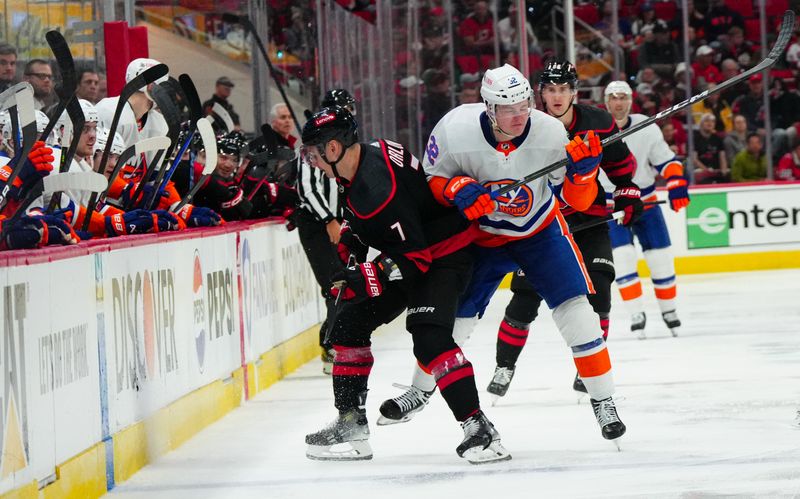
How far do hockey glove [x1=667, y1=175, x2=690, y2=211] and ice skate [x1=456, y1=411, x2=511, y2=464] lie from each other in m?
3.63

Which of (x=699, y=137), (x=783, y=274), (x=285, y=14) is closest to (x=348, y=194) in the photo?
(x=285, y=14)

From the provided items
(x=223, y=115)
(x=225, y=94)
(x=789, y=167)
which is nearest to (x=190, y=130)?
(x=223, y=115)

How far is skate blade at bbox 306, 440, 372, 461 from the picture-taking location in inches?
175

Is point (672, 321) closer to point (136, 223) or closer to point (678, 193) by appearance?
point (678, 193)

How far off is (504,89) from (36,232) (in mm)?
1453

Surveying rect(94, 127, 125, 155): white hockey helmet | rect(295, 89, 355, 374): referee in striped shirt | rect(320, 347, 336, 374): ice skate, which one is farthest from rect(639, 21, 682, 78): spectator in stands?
rect(94, 127, 125, 155): white hockey helmet

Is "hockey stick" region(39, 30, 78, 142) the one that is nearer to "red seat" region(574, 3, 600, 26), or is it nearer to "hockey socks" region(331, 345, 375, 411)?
"hockey socks" region(331, 345, 375, 411)

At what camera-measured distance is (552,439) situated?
15.3ft

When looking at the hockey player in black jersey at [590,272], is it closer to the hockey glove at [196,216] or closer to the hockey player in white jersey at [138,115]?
the hockey glove at [196,216]

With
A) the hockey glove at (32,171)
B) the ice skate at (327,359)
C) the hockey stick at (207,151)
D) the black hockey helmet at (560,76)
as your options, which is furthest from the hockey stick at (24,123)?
the ice skate at (327,359)

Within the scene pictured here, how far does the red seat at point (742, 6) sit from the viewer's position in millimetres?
13562

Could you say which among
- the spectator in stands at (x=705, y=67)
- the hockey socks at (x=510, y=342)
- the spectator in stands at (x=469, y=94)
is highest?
the spectator in stands at (x=705, y=67)

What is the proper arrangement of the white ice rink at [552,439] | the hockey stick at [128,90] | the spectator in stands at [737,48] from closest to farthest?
1. the white ice rink at [552,439]
2. the hockey stick at [128,90]
3. the spectator in stands at [737,48]

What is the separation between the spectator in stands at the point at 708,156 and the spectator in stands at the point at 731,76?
1.53ft
